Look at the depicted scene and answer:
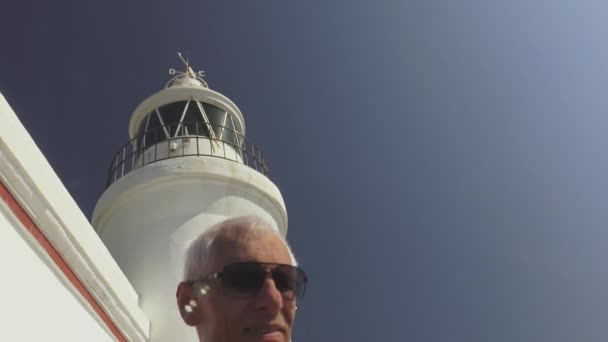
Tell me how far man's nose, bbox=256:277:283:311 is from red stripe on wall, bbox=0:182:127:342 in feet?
6.36

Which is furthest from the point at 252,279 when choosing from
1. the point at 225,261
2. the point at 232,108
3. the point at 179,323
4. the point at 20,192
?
the point at 232,108

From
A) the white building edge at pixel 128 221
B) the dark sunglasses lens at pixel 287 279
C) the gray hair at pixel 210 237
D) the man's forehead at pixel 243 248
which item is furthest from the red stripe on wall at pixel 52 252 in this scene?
the dark sunglasses lens at pixel 287 279

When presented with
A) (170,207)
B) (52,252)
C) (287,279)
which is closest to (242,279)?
(287,279)

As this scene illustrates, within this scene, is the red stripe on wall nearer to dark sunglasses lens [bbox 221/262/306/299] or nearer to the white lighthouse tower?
the white lighthouse tower

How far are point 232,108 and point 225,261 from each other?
265 inches

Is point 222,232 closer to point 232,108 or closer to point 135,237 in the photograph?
point 135,237

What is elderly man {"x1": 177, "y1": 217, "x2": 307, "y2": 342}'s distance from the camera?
1571mm

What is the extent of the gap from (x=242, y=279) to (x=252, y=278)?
3cm

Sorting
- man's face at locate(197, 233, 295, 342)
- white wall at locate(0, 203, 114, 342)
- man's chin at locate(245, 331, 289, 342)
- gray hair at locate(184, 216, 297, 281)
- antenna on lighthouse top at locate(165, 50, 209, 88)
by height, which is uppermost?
antenna on lighthouse top at locate(165, 50, 209, 88)

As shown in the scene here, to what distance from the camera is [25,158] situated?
3070 mm

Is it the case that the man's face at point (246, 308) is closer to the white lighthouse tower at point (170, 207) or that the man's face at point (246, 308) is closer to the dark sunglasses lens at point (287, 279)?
the dark sunglasses lens at point (287, 279)

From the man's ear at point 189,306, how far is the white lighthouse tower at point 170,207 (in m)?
3.62

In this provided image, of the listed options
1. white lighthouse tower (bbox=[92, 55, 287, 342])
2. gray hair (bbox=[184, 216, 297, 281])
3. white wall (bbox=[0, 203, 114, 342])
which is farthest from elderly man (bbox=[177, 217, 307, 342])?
white lighthouse tower (bbox=[92, 55, 287, 342])

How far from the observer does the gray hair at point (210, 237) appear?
175cm
